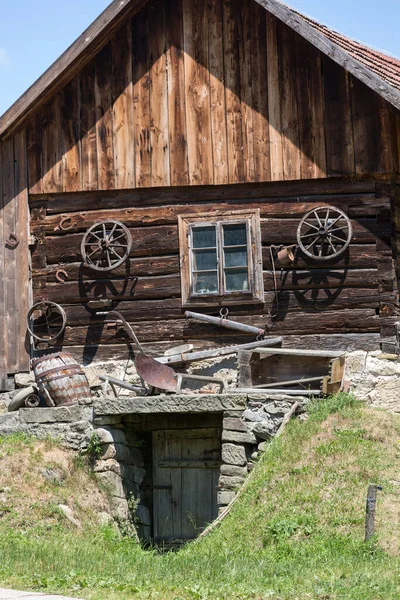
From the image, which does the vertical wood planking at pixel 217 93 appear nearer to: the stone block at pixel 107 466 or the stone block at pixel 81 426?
the stone block at pixel 81 426

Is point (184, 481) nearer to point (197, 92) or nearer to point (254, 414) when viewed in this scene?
point (254, 414)

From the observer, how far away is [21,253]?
15.5 m

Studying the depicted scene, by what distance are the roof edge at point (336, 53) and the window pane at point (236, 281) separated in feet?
10.3

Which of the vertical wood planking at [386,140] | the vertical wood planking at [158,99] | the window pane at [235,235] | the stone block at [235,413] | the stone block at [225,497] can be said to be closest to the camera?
the stone block at [225,497]

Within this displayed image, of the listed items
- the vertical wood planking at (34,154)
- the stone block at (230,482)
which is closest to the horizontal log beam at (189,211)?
the vertical wood planking at (34,154)

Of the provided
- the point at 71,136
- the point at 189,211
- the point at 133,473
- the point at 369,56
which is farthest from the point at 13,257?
the point at 369,56

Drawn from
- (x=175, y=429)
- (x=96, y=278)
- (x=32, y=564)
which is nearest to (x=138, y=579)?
(x=32, y=564)

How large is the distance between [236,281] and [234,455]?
295 cm

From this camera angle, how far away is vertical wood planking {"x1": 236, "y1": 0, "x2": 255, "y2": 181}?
1496 centimetres

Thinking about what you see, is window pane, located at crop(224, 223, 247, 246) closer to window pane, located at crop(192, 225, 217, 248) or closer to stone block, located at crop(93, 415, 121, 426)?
window pane, located at crop(192, 225, 217, 248)

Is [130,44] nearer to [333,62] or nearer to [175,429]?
[333,62]

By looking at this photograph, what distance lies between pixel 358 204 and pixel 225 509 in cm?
491

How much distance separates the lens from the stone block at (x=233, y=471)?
1281 centimetres

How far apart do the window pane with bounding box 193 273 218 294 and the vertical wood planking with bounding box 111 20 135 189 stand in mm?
1650
